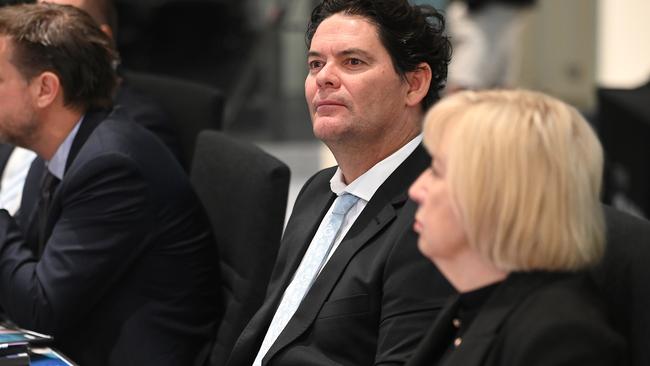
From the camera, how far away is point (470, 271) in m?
1.58

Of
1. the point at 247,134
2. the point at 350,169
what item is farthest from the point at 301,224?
the point at 247,134

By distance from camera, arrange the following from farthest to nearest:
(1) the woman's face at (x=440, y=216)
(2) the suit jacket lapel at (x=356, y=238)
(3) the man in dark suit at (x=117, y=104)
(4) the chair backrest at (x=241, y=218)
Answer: (3) the man in dark suit at (x=117, y=104) → (4) the chair backrest at (x=241, y=218) → (2) the suit jacket lapel at (x=356, y=238) → (1) the woman's face at (x=440, y=216)

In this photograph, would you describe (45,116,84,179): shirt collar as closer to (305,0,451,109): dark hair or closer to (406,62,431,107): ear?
(305,0,451,109): dark hair

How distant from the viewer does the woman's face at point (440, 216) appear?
5.12 ft

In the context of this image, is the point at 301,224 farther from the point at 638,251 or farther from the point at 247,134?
the point at 247,134

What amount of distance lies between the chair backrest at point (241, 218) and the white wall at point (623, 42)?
5.21 m

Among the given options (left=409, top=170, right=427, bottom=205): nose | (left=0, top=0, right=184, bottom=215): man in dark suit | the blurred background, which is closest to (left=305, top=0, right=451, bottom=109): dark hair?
(left=409, top=170, right=427, bottom=205): nose

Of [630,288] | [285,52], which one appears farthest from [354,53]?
[285,52]

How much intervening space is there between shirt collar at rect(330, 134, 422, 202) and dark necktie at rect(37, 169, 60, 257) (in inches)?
33.3

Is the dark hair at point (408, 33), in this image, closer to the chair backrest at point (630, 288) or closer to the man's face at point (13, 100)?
the chair backrest at point (630, 288)

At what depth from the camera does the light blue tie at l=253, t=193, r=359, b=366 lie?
2.14 m

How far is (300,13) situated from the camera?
7672mm

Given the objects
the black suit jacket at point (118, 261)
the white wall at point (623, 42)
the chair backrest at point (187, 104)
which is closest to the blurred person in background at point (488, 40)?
the white wall at point (623, 42)

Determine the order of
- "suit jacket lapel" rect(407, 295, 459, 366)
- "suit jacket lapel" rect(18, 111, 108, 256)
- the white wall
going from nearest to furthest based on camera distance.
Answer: "suit jacket lapel" rect(407, 295, 459, 366)
"suit jacket lapel" rect(18, 111, 108, 256)
the white wall
